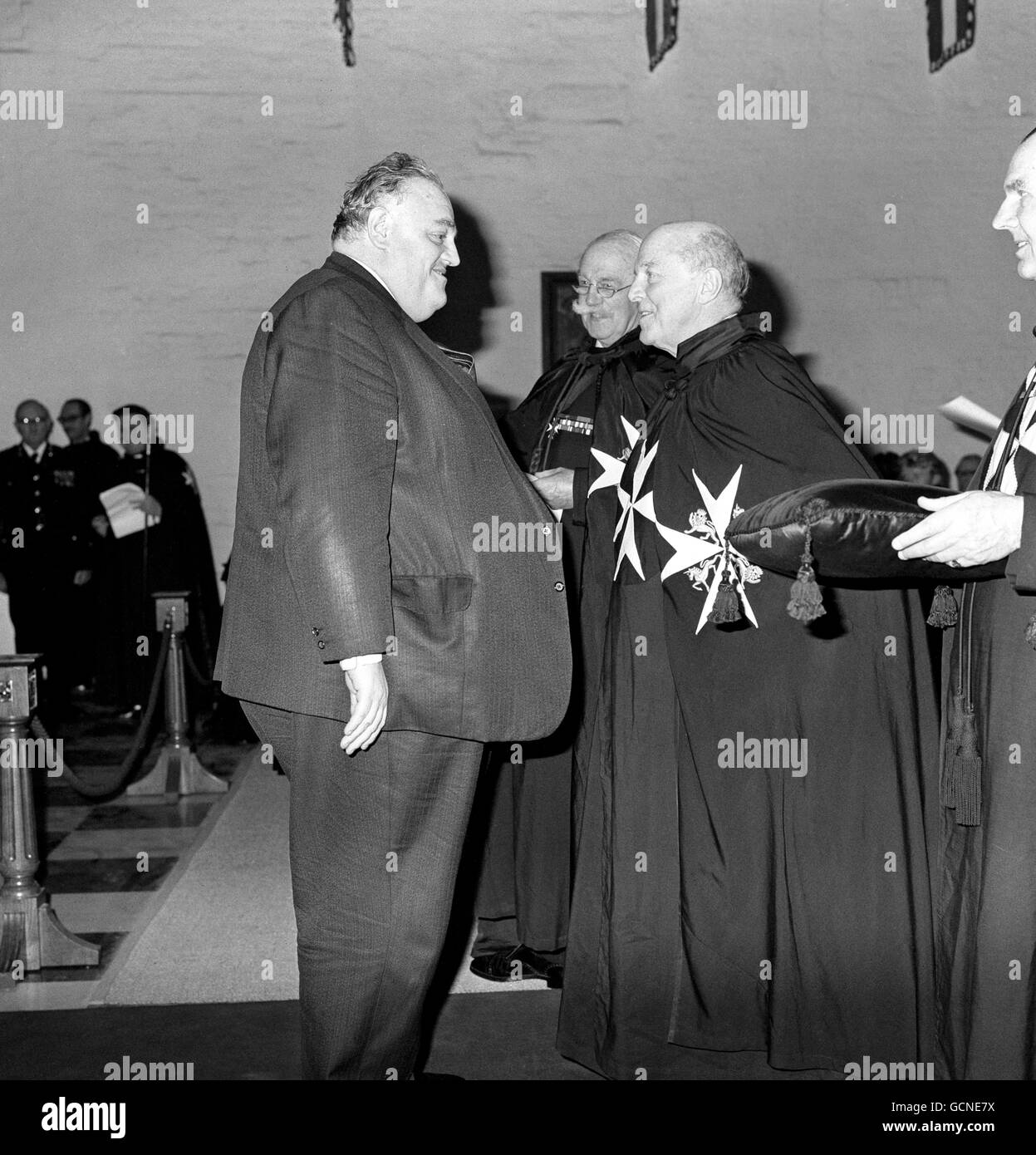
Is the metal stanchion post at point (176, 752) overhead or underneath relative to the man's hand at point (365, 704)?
underneath

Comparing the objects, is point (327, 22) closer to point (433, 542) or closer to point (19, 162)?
point (19, 162)

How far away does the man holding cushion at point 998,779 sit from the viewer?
7.04ft

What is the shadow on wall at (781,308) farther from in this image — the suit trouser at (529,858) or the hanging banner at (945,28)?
the suit trouser at (529,858)

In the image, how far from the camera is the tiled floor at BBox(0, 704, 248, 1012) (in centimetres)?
350

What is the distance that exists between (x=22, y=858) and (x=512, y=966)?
1364 millimetres

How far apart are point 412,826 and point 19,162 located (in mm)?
7949

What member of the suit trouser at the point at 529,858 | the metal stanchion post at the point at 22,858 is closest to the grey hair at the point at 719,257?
the suit trouser at the point at 529,858

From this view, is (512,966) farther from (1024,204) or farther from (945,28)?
(945,28)

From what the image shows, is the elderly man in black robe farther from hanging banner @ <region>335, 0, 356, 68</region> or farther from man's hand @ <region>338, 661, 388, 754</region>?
hanging banner @ <region>335, 0, 356, 68</region>

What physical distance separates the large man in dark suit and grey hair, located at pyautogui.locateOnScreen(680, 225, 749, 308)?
68 cm

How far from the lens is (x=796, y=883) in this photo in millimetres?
2725

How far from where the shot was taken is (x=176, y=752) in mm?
6074

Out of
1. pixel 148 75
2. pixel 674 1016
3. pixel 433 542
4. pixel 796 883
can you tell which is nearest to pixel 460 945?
pixel 674 1016

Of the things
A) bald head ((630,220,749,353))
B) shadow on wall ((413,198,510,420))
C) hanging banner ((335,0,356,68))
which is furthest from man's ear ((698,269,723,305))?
hanging banner ((335,0,356,68))
